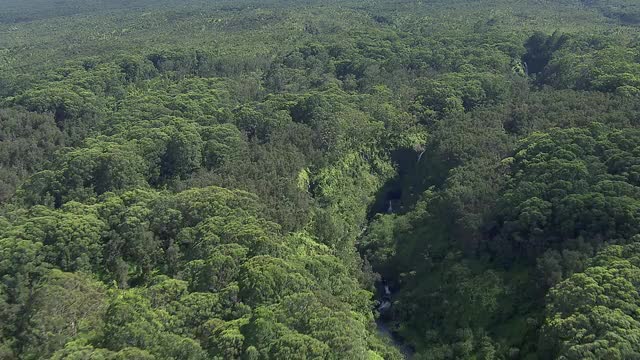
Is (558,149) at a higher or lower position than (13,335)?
higher

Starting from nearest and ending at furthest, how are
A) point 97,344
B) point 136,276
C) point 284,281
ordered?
point 97,344
point 284,281
point 136,276

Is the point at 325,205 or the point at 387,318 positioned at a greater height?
the point at 325,205

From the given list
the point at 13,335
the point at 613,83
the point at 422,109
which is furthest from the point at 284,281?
the point at 613,83

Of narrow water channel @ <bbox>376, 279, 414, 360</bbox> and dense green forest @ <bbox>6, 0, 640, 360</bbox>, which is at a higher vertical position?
dense green forest @ <bbox>6, 0, 640, 360</bbox>

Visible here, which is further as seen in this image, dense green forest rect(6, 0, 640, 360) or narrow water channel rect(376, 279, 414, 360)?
narrow water channel rect(376, 279, 414, 360)

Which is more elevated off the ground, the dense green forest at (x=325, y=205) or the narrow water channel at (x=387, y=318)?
the dense green forest at (x=325, y=205)

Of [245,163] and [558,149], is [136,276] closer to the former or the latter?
[245,163]

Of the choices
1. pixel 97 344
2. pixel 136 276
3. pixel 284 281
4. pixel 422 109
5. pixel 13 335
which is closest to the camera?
pixel 97 344

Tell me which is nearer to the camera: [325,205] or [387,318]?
[387,318]
